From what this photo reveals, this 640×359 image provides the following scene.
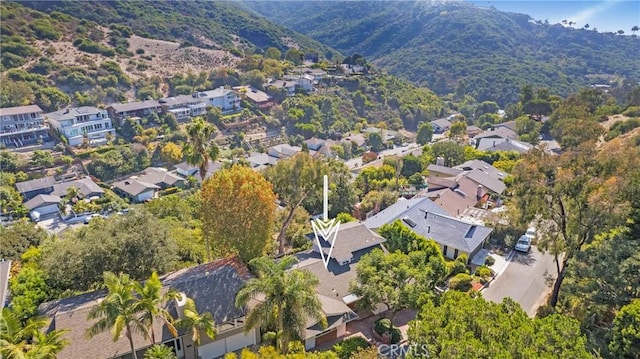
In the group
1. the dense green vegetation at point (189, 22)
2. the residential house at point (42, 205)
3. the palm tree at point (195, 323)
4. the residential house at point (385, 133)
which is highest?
the dense green vegetation at point (189, 22)

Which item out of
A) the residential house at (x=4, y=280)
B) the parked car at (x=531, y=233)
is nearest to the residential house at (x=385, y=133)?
the parked car at (x=531, y=233)

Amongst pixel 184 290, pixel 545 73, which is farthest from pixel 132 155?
pixel 545 73

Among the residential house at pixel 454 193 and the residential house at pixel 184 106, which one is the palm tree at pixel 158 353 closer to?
the residential house at pixel 454 193

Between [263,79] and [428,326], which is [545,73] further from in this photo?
→ [428,326]

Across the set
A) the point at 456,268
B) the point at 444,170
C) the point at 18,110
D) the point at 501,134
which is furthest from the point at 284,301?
the point at 18,110

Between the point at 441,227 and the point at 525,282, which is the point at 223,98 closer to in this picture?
the point at 441,227

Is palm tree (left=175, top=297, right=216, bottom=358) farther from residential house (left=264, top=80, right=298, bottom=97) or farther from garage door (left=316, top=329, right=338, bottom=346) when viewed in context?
residential house (left=264, top=80, right=298, bottom=97)
